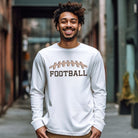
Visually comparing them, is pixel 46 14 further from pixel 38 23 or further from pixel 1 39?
pixel 38 23

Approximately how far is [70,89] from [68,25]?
48 centimetres

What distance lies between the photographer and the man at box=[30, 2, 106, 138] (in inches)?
131

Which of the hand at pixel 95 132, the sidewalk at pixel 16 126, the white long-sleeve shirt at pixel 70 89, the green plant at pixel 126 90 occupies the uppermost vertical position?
the white long-sleeve shirt at pixel 70 89

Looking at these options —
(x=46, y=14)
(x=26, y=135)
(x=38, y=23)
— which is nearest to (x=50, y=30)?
(x=38, y=23)

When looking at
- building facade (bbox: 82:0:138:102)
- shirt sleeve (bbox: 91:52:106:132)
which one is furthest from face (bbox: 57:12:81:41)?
building facade (bbox: 82:0:138:102)

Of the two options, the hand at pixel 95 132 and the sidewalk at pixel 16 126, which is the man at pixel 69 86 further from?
A: the sidewalk at pixel 16 126

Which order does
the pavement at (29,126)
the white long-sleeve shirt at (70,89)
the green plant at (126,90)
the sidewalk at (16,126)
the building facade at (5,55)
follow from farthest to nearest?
the building facade at (5,55), the green plant at (126,90), the sidewalk at (16,126), the pavement at (29,126), the white long-sleeve shirt at (70,89)

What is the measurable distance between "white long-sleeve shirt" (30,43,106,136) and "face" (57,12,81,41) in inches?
4.2

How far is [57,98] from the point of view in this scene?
3.34 meters

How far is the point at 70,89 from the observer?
10.9 feet

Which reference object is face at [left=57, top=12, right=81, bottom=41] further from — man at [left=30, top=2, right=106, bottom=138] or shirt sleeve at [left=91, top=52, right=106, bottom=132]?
shirt sleeve at [left=91, top=52, right=106, bottom=132]

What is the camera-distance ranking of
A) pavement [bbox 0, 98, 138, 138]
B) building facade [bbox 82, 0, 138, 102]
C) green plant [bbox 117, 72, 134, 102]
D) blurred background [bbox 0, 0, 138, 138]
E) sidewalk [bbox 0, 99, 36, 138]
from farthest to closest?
building facade [bbox 82, 0, 138, 102]
blurred background [bbox 0, 0, 138, 138]
green plant [bbox 117, 72, 134, 102]
sidewalk [bbox 0, 99, 36, 138]
pavement [bbox 0, 98, 138, 138]

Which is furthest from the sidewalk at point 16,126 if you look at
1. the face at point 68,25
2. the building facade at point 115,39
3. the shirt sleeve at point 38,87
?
the face at point 68,25

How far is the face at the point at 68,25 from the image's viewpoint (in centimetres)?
334
